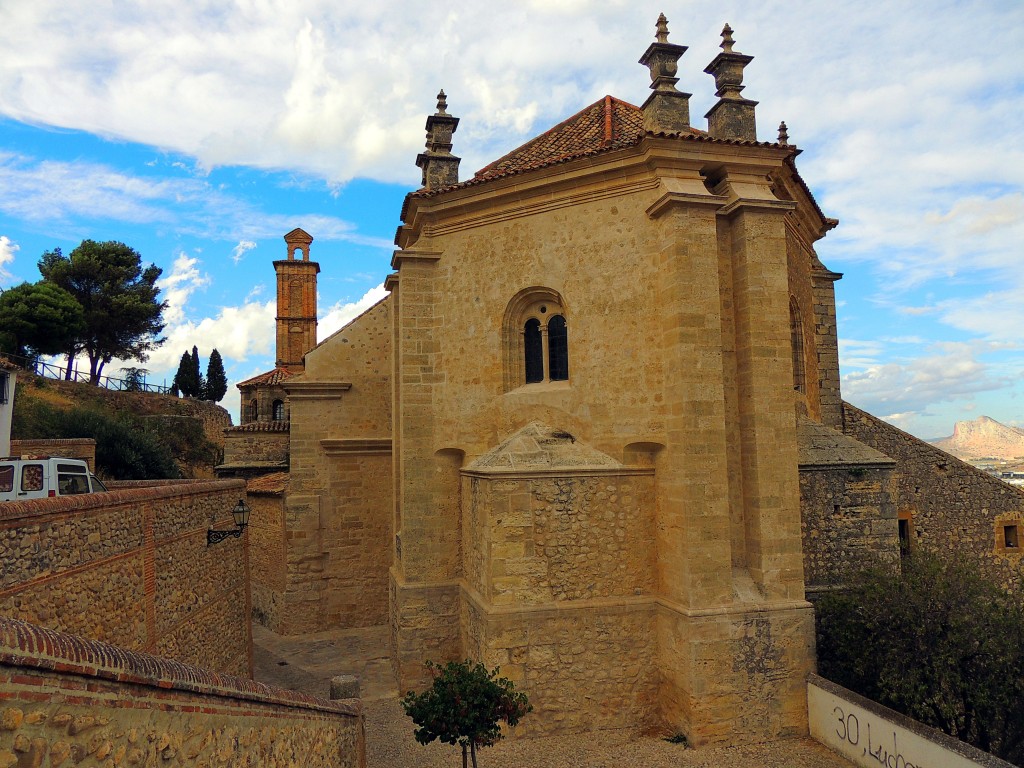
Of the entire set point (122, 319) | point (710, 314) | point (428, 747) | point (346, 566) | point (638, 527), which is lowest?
point (428, 747)

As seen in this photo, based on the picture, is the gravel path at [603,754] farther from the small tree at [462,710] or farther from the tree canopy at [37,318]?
the tree canopy at [37,318]

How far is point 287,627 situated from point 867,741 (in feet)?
41.9

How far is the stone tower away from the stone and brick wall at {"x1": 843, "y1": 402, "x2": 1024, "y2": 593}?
69.8 ft

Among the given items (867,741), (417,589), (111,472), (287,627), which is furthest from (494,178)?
(111,472)

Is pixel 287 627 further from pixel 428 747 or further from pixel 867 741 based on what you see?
pixel 867 741

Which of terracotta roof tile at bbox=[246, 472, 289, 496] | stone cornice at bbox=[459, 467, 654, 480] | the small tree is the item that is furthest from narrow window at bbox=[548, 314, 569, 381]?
terracotta roof tile at bbox=[246, 472, 289, 496]

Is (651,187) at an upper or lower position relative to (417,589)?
upper

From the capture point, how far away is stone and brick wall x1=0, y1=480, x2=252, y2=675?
542 centimetres

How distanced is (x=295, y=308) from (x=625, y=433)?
69.9 feet

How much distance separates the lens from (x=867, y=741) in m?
8.39

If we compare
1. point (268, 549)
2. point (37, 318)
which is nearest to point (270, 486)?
point (268, 549)

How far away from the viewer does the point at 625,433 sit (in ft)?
34.5

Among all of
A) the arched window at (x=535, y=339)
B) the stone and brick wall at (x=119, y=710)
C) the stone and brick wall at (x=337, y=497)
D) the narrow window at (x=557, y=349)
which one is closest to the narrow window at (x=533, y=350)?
the arched window at (x=535, y=339)

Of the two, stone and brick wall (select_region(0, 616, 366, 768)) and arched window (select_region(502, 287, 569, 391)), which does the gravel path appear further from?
arched window (select_region(502, 287, 569, 391))
